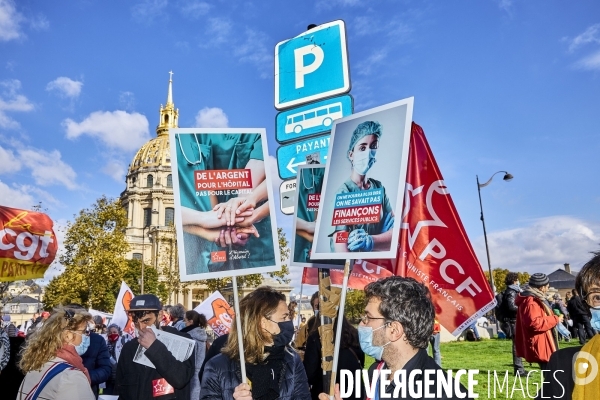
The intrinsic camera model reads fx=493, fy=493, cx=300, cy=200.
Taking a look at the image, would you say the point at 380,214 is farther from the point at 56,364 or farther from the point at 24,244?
the point at 24,244

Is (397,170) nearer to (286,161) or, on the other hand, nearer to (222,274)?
(222,274)

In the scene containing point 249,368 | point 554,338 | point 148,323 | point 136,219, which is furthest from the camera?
point 136,219

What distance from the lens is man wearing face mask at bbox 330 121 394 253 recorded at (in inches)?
133

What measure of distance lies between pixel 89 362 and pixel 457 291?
498 centimetres

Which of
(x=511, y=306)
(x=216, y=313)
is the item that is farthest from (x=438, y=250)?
(x=216, y=313)

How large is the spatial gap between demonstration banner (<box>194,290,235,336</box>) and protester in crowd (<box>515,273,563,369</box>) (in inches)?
276

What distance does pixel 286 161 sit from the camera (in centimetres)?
534

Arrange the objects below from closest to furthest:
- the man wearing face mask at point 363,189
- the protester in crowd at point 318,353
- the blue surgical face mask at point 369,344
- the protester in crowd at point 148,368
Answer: the blue surgical face mask at point 369,344
the man wearing face mask at point 363,189
the protester in crowd at point 148,368
the protester in crowd at point 318,353

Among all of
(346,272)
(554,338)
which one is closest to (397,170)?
(346,272)

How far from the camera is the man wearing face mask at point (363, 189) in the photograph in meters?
3.38

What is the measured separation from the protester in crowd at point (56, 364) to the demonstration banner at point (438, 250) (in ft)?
8.82

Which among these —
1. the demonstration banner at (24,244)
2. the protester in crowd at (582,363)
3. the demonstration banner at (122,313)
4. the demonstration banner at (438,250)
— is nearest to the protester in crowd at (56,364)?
the demonstration banner at (438,250)

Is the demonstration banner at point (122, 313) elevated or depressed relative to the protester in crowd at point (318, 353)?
elevated

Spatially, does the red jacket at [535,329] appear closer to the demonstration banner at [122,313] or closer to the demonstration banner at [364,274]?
the demonstration banner at [364,274]
